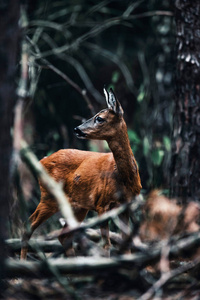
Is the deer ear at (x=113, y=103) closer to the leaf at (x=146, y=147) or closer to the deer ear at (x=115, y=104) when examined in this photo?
the deer ear at (x=115, y=104)

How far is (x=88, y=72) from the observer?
1006cm

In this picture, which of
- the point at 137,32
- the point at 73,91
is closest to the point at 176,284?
the point at 73,91

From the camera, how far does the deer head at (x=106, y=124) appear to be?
4805mm

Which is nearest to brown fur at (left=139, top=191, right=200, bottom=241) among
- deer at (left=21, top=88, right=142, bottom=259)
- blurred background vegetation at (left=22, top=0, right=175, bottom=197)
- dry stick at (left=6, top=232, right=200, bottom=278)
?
deer at (left=21, top=88, right=142, bottom=259)

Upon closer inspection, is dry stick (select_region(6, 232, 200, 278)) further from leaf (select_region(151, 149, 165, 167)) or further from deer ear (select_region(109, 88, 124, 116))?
leaf (select_region(151, 149, 165, 167))

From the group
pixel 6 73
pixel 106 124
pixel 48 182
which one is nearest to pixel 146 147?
pixel 106 124

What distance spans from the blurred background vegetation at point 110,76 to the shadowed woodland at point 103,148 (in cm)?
3

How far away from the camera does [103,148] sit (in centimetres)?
775

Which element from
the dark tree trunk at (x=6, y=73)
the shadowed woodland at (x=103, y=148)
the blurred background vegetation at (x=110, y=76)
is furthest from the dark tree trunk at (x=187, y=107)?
the dark tree trunk at (x=6, y=73)

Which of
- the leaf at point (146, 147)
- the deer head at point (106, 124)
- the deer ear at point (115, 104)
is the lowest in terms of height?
the leaf at point (146, 147)

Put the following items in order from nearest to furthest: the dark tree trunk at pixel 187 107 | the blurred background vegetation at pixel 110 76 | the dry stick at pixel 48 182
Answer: the dry stick at pixel 48 182
the dark tree trunk at pixel 187 107
the blurred background vegetation at pixel 110 76

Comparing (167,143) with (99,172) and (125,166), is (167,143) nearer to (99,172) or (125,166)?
(99,172)

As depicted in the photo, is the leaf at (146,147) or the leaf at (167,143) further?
the leaf at (167,143)

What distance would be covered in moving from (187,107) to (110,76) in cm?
467
